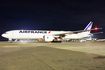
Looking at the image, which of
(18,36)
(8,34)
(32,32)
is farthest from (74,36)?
(8,34)

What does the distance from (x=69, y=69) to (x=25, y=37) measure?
27194 millimetres

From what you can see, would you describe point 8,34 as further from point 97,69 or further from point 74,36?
point 97,69

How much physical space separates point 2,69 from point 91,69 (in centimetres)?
371

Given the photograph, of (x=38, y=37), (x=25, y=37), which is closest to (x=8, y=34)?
(x=25, y=37)

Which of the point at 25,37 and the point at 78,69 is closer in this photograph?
the point at 78,69

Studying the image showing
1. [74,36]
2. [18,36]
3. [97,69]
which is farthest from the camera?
[74,36]

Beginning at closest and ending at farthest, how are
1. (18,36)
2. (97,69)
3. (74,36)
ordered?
(97,69), (18,36), (74,36)

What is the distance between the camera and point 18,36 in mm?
29406

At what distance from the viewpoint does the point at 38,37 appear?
30594 mm

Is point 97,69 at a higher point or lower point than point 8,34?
lower

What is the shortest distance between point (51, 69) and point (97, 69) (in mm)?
1908

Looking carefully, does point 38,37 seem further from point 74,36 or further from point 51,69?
point 51,69

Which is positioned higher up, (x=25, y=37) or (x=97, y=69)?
(x=25, y=37)

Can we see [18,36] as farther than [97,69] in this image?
Yes
